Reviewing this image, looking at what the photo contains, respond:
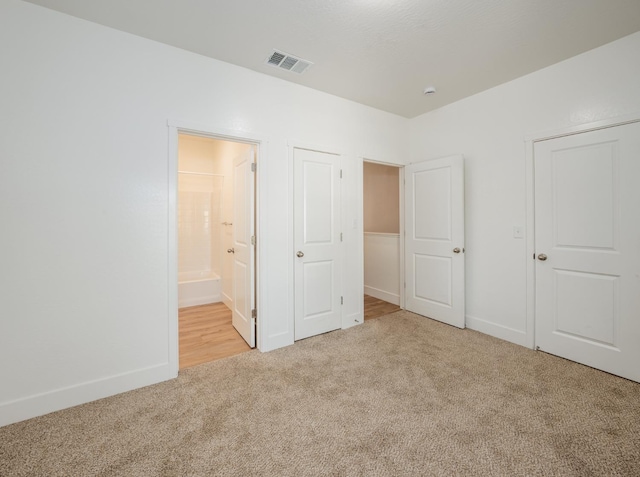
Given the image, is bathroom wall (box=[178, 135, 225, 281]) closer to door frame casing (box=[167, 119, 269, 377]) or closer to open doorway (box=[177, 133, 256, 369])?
open doorway (box=[177, 133, 256, 369])

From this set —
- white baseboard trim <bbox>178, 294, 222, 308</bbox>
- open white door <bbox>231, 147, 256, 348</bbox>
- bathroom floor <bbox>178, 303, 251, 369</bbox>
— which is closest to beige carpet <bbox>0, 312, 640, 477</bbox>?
bathroom floor <bbox>178, 303, 251, 369</bbox>

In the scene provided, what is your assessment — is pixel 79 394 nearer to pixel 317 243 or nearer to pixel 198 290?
pixel 317 243

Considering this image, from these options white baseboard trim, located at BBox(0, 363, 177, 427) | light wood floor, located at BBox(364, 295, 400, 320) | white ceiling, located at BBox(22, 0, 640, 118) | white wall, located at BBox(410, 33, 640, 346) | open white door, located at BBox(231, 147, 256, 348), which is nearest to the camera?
white baseboard trim, located at BBox(0, 363, 177, 427)

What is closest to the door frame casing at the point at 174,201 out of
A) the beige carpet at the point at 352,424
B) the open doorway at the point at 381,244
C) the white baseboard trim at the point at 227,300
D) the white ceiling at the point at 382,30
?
the beige carpet at the point at 352,424

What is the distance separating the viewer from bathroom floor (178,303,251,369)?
8.94 ft

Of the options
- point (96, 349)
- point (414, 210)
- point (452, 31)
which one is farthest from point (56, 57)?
point (414, 210)

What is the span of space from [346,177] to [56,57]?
8.65ft

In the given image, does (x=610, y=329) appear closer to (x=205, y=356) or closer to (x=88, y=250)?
(x=205, y=356)

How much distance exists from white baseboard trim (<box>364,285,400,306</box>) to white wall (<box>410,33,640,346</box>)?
1.17 m

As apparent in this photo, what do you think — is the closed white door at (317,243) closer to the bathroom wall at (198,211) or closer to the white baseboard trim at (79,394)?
the white baseboard trim at (79,394)

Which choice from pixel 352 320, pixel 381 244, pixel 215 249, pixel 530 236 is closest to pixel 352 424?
pixel 352 320

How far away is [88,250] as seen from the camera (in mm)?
2033

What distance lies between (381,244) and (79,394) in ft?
13.1

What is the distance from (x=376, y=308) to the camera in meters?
4.18
